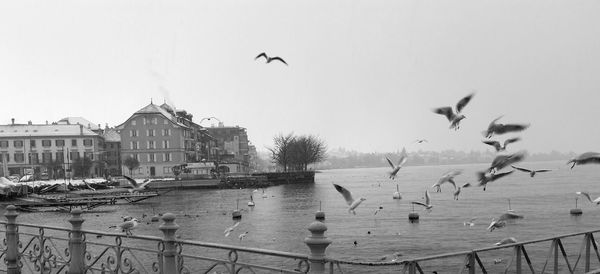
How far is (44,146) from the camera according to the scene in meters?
130

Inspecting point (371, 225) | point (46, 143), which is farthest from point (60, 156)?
point (371, 225)

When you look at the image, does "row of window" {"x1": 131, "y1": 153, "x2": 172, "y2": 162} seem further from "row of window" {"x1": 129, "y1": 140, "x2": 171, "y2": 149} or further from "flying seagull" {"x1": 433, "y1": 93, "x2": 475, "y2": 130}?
"flying seagull" {"x1": 433, "y1": 93, "x2": 475, "y2": 130}

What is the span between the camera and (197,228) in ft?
139

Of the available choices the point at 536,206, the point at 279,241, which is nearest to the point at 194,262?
the point at 279,241

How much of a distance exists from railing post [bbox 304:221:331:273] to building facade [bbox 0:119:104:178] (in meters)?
132

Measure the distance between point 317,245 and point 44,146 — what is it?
139m

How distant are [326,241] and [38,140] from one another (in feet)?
455

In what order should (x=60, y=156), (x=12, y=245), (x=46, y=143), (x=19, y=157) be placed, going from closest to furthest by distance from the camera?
(x=12, y=245)
(x=19, y=157)
(x=46, y=143)
(x=60, y=156)

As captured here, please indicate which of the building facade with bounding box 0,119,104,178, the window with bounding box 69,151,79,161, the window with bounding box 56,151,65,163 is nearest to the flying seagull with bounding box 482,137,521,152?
the building facade with bounding box 0,119,104,178

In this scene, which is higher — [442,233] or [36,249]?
[36,249]

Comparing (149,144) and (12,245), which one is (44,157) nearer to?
(149,144)

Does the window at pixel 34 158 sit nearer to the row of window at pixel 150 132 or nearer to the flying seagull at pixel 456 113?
the row of window at pixel 150 132

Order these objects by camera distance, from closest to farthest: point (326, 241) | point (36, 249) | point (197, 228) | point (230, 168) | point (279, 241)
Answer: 1. point (326, 241)
2. point (36, 249)
3. point (279, 241)
4. point (197, 228)
5. point (230, 168)

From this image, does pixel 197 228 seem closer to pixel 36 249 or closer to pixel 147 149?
pixel 36 249
